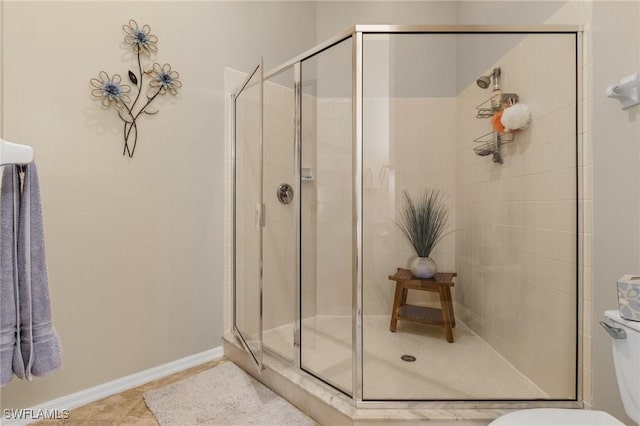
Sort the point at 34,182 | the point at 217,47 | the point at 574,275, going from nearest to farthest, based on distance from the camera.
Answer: the point at 34,182 < the point at 574,275 < the point at 217,47

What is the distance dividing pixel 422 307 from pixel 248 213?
3.69 feet

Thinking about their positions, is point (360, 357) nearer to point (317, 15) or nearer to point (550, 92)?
point (550, 92)

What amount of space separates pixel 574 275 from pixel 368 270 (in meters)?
0.91

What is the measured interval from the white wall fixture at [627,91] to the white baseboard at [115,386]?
2.45m

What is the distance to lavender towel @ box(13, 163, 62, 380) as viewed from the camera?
0.98 meters

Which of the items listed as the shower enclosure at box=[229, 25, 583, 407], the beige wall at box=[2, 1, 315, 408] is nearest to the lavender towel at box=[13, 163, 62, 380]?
the beige wall at box=[2, 1, 315, 408]

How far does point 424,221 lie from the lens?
1.65 meters

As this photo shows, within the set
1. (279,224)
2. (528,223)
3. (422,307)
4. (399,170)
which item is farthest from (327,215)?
(528,223)

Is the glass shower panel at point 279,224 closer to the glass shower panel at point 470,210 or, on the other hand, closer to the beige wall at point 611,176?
the glass shower panel at point 470,210

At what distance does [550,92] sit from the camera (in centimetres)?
158

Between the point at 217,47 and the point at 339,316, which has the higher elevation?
the point at 217,47

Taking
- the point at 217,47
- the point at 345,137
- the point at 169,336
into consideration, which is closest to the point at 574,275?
the point at 345,137

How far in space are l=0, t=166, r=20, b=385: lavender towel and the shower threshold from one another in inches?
44.2

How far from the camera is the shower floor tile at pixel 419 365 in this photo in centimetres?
154
